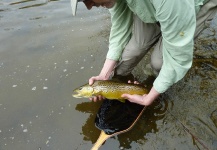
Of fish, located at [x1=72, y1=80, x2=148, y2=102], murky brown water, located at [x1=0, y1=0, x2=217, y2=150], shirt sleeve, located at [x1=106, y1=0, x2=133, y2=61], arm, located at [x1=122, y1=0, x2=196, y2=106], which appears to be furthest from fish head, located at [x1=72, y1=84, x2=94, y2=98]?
arm, located at [x1=122, y1=0, x2=196, y2=106]

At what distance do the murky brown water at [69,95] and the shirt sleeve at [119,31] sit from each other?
2.15 feet

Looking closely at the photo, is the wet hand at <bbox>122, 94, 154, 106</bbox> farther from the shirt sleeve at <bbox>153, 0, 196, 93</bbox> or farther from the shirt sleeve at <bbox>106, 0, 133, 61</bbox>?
the shirt sleeve at <bbox>106, 0, 133, 61</bbox>

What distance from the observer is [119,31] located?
3.40 metres

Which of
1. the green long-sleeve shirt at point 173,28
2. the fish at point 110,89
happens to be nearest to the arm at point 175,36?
the green long-sleeve shirt at point 173,28

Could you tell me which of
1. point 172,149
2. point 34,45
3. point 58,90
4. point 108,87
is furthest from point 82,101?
point 34,45

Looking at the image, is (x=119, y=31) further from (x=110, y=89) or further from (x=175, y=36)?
(x=175, y=36)

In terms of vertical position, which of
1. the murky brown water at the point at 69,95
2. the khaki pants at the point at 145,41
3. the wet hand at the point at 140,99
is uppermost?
the khaki pants at the point at 145,41

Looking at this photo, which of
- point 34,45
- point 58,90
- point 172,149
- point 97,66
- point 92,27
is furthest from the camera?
point 92,27

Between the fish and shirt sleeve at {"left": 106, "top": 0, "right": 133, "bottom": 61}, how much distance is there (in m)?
0.46

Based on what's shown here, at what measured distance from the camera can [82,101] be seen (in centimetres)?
362

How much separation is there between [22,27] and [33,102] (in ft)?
7.40

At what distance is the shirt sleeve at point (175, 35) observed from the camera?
2121mm

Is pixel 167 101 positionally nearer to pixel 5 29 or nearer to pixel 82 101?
pixel 82 101

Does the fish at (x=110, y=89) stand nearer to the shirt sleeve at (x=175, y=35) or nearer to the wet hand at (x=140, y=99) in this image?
the wet hand at (x=140, y=99)
